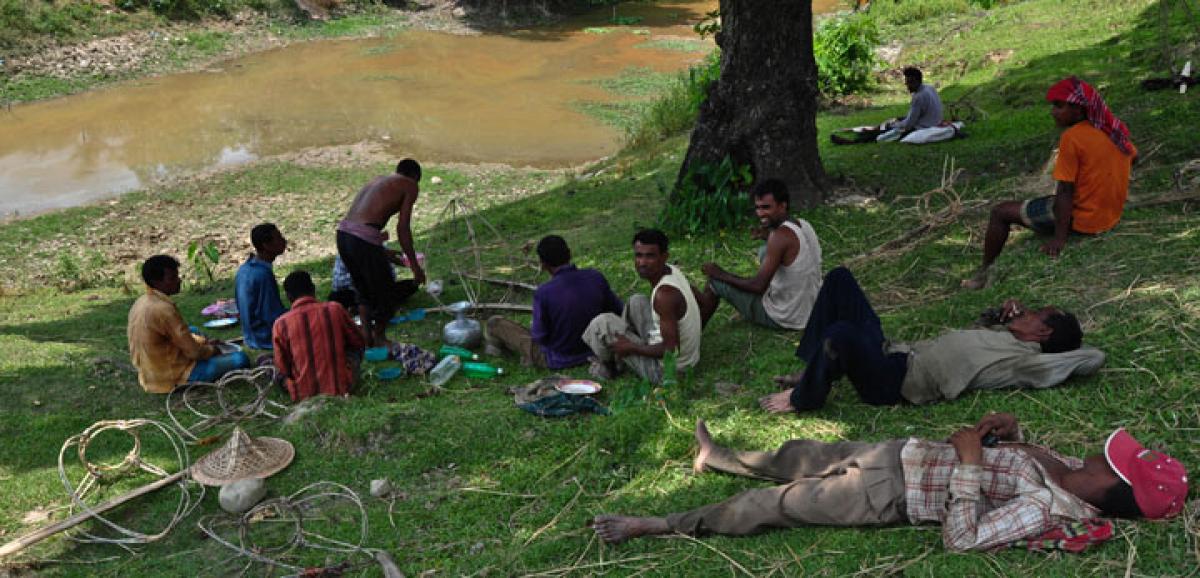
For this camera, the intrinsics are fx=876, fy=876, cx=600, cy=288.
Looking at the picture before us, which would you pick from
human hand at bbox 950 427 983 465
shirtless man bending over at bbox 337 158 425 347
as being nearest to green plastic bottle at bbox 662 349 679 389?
human hand at bbox 950 427 983 465

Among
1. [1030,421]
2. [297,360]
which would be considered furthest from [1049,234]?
[297,360]

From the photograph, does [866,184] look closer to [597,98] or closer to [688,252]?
[688,252]

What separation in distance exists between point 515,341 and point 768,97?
141 inches

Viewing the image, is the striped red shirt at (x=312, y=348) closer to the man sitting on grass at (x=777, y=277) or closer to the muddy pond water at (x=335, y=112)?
the man sitting on grass at (x=777, y=277)

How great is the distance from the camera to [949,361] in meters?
4.42

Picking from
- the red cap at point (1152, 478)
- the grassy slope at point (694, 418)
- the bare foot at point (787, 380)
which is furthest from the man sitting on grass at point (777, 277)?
the red cap at point (1152, 478)

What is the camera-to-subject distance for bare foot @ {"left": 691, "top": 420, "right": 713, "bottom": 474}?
4.25 m

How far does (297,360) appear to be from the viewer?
5.75 meters

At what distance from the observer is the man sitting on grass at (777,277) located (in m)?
5.61

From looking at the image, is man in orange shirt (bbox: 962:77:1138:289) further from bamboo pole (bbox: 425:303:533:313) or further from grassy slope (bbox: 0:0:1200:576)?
bamboo pole (bbox: 425:303:533:313)

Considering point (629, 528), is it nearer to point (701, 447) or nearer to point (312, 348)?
point (701, 447)

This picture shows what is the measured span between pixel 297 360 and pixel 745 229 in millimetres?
4306

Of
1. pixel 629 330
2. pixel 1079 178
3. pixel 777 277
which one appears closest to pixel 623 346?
pixel 629 330

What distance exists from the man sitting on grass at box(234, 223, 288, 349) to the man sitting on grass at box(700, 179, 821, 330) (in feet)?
10.5
